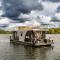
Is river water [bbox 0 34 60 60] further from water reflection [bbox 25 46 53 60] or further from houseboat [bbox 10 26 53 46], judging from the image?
houseboat [bbox 10 26 53 46]

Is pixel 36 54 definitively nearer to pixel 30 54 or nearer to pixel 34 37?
pixel 30 54

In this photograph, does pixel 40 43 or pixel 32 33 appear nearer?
pixel 40 43

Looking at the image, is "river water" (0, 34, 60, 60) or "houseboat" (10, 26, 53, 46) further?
"houseboat" (10, 26, 53, 46)

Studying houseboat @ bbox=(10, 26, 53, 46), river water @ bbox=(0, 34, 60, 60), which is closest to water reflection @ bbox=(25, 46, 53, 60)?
river water @ bbox=(0, 34, 60, 60)

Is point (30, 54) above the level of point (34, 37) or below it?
below

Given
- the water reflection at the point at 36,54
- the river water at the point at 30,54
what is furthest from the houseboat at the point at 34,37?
the water reflection at the point at 36,54

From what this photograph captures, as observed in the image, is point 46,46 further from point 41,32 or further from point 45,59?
point 45,59

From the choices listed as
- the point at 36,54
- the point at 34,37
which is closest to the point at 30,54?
the point at 36,54

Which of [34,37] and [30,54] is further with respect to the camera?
[34,37]

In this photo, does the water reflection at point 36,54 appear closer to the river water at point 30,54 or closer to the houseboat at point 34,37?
the river water at point 30,54

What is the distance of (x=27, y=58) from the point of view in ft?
77.8

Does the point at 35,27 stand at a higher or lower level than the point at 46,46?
higher

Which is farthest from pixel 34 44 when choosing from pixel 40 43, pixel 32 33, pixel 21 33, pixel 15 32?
pixel 15 32

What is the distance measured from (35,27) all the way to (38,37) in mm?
1434
